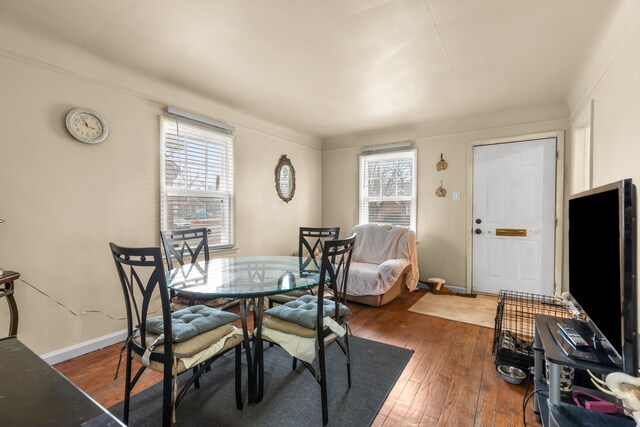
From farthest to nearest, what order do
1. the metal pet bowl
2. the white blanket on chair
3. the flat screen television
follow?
1. the white blanket on chair
2. the metal pet bowl
3. the flat screen television

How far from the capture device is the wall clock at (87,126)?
2.29 meters

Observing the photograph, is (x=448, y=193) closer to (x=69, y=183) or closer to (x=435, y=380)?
(x=435, y=380)

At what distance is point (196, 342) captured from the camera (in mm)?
1534

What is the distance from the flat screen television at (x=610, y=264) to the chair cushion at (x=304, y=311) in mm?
1260

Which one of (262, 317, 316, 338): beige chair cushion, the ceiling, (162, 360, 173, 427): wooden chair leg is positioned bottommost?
(162, 360, 173, 427): wooden chair leg

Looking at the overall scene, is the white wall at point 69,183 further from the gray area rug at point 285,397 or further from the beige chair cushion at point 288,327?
the beige chair cushion at point 288,327

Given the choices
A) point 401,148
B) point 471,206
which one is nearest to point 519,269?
point 471,206

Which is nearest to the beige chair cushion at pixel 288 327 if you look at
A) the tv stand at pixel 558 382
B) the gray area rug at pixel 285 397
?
the gray area rug at pixel 285 397

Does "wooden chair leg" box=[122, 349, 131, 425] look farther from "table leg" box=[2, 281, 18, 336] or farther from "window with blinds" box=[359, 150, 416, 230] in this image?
"window with blinds" box=[359, 150, 416, 230]

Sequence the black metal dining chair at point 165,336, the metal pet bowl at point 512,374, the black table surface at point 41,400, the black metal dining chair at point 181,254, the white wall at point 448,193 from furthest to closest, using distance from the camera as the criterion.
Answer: the white wall at point 448,193 → the black metal dining chair at point 181,254 → the metal pet bowl at point 512,374 → the black metal dining chair at point 165,336 → the black table surface at point 41,400

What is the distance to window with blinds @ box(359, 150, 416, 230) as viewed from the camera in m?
4.47

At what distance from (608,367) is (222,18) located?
2628mm

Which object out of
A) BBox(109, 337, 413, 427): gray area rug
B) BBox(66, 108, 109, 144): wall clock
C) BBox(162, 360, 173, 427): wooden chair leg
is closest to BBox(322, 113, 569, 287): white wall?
BBox(109, 337, 413, 427): gray area rug

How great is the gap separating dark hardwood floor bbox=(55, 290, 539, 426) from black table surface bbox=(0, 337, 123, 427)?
1.51m
